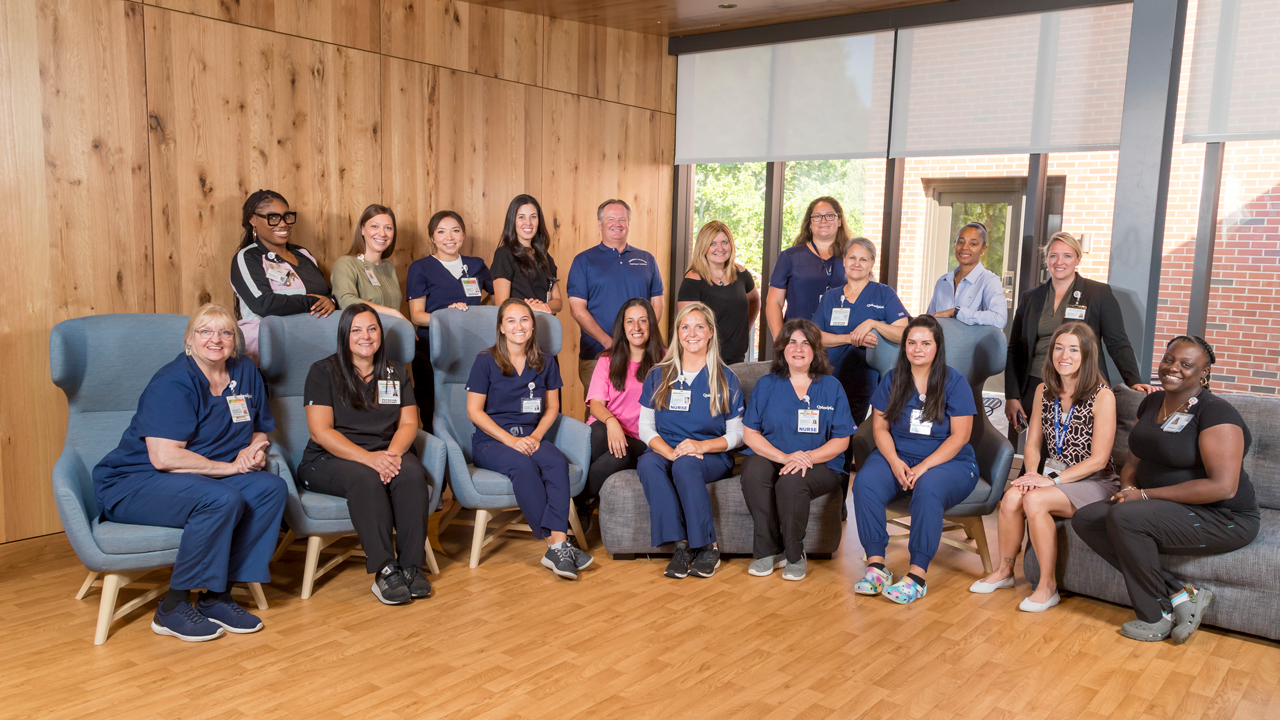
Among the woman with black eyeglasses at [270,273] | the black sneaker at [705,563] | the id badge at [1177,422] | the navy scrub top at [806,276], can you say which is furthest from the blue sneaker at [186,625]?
the id badge at [1177,422]

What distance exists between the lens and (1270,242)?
4867 millimetres

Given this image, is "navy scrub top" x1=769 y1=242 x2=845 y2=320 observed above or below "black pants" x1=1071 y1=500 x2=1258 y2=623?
above

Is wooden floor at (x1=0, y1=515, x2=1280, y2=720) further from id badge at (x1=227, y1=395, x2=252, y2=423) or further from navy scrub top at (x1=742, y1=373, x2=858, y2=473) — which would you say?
id badge at (x1=227, y1=395, x2=252, y2=423)

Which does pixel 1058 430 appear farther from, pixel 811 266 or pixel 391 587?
pixel 391 587

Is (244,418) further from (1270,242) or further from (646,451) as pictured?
(1270,242)

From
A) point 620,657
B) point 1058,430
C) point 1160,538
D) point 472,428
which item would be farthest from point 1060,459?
point 472,428

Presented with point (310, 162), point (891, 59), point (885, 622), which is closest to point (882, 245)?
point (891, 59)

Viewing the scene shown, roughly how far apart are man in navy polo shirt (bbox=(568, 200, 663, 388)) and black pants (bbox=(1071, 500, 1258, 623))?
2609 mm

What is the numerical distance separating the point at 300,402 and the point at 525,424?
3.27 feet

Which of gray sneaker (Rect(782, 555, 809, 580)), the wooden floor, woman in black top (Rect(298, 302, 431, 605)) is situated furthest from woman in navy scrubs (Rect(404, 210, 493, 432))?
gray sneaker (Rect(782, 555, 809, 580))

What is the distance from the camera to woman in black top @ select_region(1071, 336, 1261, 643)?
124 inches

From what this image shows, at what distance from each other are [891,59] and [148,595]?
5.17 metres

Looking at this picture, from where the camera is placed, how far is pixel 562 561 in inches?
146

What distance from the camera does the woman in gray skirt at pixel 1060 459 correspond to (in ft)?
11.6
